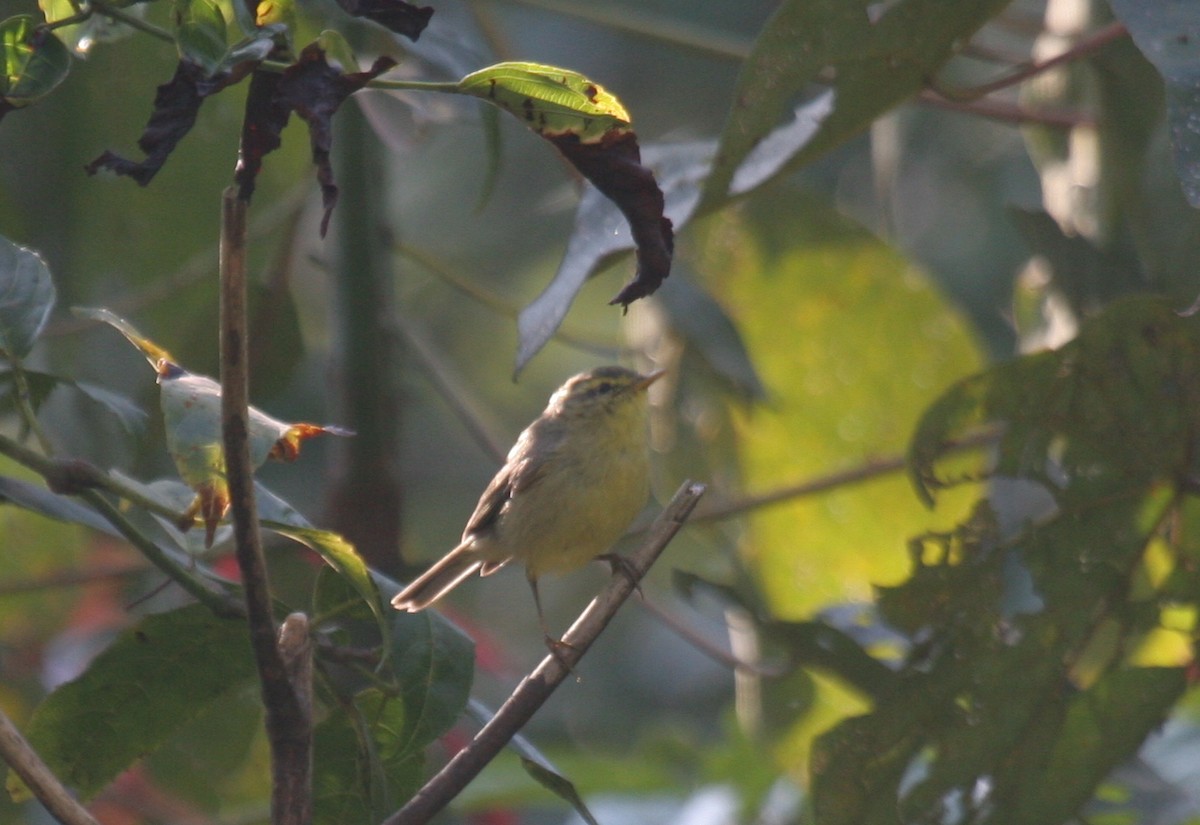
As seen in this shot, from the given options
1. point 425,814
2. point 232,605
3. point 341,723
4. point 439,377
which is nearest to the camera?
point 425,814

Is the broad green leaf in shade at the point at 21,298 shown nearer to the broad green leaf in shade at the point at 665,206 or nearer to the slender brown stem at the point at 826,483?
the broad green leaf in shade at the point at 665,206

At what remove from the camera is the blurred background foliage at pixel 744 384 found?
2273mm

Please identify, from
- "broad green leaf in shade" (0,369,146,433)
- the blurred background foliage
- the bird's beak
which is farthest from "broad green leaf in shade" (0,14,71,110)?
the bird's beak

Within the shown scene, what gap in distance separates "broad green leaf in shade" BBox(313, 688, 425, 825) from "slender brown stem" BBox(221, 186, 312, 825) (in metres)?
0.29

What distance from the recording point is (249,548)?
111cm

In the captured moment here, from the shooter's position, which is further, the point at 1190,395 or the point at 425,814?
the point at 1190,395

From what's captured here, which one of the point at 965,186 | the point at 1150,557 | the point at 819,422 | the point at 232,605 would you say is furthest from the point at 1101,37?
the point at 965,186

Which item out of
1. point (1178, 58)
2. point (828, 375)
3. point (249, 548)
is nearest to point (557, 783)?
point (249, 548)

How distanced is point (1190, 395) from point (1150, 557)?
73cm

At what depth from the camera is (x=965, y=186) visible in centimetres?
559

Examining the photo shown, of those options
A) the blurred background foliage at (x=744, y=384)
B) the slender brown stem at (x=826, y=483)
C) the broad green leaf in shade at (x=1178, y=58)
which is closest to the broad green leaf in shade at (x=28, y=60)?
the blurred background foliage at (x=744, y=384)

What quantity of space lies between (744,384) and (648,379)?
1.33 feet

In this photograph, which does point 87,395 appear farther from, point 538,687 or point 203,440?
point 538,687

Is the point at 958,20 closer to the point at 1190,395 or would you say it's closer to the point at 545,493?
the point at 1190,395
